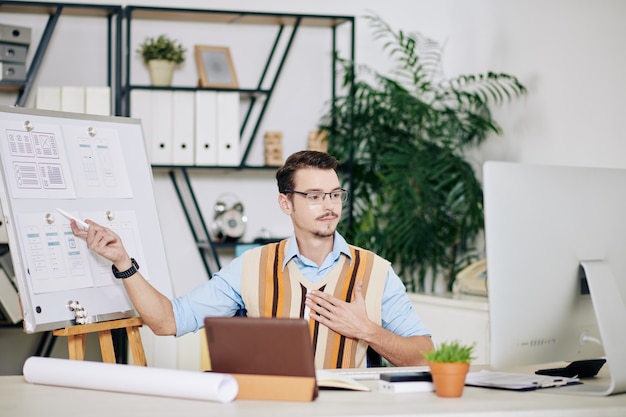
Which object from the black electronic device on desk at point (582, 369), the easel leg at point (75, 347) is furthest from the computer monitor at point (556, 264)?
the easel leg at point (75, 347)

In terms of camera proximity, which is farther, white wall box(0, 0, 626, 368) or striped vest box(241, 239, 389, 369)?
white wall box(0, 0, 626, 368)

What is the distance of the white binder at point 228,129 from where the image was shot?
4.26m

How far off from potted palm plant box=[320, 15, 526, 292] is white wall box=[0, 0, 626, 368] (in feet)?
0.39

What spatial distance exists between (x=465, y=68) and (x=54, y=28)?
2.03 metres

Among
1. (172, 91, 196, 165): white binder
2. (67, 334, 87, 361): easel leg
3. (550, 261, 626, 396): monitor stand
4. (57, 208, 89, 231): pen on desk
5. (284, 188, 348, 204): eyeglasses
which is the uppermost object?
(172, 91, 196, 165): white binder

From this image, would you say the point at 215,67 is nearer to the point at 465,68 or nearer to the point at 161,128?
the point at 161,128

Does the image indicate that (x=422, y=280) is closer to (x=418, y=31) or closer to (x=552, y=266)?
(x=418, y=31)

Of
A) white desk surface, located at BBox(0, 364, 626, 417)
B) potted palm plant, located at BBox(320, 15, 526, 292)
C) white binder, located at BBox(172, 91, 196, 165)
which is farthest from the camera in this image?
white binder, located at BBox(172, 91, 196, 165)

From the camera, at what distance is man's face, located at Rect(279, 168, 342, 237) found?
101 inches

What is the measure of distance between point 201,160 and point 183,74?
1.67 feet

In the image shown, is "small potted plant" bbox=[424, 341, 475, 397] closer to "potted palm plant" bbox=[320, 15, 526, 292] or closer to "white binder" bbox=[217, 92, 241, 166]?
"potted palm plant" bbox=[320, 15, 526, 292]

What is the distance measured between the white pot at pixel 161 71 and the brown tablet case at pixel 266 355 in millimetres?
2690

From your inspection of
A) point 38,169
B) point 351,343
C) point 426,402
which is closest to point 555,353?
point 426,402

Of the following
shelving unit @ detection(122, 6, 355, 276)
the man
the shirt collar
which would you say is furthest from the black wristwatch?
shelving unit @ detection(122, 6, 355, 276)
